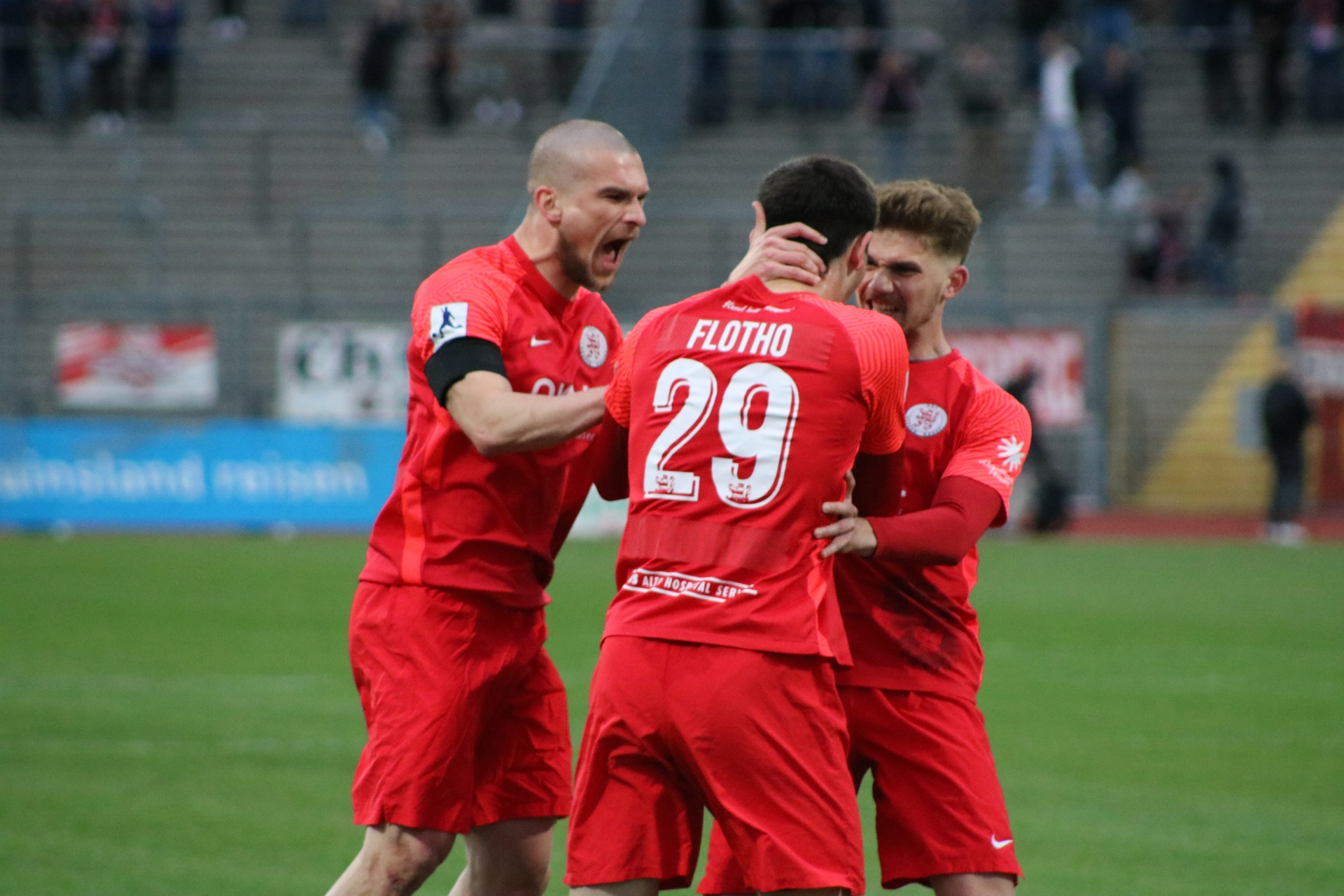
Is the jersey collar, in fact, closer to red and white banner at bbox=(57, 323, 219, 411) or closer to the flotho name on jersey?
the flotho name on jersey

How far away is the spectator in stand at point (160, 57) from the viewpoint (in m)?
27.0

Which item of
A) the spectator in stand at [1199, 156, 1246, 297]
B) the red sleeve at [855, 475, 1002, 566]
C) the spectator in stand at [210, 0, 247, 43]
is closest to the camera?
the red sleeve at [855, 475, 1002, 566]

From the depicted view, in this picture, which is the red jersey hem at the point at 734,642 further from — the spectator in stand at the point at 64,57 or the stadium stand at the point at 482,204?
the spectator in stand at the point at 64,57

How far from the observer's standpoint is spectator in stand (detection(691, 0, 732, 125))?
27203mm

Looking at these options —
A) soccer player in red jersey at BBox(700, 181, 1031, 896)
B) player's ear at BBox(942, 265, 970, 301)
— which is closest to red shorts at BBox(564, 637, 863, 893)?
soccer player in red jersey at BBox(700, 181, 1031, 896)

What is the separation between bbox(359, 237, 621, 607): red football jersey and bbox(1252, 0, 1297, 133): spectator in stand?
24.9 meters

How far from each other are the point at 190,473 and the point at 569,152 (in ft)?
52.3

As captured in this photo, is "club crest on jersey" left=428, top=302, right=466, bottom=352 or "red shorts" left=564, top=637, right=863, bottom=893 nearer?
"red shorts" left=564, top=637, right=863, bottom=893

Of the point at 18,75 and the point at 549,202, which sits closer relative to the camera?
the point at 549,202

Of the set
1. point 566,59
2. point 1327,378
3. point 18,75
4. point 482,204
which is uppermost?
point 566,59

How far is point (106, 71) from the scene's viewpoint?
1063 inches

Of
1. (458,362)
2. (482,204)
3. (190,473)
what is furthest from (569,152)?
(482,204)

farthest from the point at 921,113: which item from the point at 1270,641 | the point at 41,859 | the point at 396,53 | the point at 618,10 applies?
the point at 41,859

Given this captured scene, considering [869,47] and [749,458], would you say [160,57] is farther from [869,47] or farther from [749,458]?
[749,458]
